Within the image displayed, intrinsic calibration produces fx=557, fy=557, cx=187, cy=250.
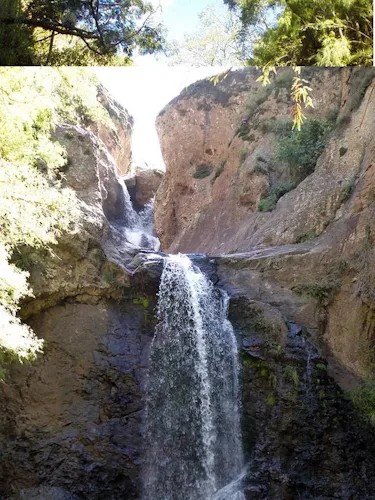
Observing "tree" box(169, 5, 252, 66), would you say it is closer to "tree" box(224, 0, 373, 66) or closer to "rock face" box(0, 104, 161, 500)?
"tree" box(224, 0, 373, 66)

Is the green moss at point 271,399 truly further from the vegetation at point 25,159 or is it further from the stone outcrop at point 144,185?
the stone outcrop at point 144,185

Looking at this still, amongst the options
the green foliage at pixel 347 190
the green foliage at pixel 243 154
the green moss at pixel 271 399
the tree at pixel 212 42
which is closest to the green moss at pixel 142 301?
the green moss at pixel 271 399

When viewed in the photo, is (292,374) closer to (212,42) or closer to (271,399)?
(271,399)

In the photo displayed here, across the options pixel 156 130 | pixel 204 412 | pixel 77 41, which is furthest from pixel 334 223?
pixel 156 130

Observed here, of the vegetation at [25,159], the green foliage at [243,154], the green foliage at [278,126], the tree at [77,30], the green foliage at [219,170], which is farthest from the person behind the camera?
the green foliage at [219,170]

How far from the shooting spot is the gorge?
8.85m

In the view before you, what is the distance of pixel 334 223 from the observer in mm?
11641

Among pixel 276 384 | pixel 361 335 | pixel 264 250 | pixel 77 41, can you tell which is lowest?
pixel 276 384

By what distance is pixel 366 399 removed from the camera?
9.12 m

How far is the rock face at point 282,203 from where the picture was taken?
33.9ft

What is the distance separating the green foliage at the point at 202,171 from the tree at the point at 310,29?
409 inches

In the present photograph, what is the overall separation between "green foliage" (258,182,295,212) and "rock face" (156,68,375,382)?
0.23 m

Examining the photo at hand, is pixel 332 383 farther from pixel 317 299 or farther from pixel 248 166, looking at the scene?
pixel 248 166

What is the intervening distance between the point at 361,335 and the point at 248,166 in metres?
7.71
